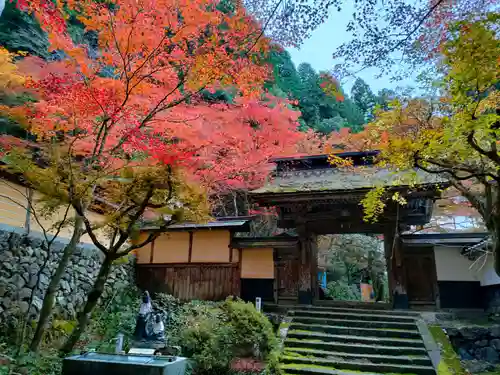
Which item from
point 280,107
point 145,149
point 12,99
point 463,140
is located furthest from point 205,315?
point 280,107

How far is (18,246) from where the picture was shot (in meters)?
8.37

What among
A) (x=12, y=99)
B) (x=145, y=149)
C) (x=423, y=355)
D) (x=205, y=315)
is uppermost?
(x=12, y=99)

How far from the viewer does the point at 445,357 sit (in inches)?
291

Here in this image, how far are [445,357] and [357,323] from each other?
213 centimetres

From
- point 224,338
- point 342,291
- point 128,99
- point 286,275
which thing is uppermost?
point 128,99

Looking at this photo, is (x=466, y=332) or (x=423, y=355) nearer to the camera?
(x=423, y=355)

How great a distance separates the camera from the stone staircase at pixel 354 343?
7.11 metres

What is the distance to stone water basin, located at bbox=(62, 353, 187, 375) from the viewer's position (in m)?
4.69

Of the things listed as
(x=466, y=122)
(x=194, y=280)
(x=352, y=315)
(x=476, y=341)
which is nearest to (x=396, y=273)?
(x=352, y=315)

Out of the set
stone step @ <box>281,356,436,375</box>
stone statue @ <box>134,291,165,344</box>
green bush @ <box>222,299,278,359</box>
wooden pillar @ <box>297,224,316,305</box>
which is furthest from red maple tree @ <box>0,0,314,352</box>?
wooden pillar @ <box>297,224,316,305</box>

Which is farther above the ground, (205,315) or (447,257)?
(447,257)

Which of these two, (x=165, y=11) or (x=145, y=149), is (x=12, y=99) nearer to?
(x=145, y=149)

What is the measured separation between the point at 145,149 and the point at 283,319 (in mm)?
6079

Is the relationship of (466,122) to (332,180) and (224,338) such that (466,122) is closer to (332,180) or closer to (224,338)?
(224,338)
